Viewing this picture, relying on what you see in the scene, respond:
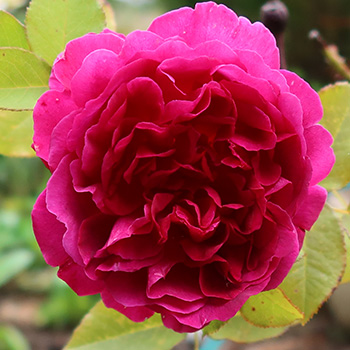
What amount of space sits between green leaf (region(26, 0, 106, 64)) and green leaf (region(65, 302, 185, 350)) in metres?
0.19

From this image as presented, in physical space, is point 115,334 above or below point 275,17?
below

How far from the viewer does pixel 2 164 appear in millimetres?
2605

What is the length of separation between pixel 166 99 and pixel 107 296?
0.10m

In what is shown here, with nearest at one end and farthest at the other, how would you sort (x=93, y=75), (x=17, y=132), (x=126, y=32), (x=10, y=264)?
(x=93, y=75), (x=17, y=132), (x=10, y=264), (x=126, y=32)

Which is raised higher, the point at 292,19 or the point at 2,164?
the point at 292,19

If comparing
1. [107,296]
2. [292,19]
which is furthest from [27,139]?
[292,19]

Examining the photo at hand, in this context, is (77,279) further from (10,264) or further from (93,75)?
(10,264)

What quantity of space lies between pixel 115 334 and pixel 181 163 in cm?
21

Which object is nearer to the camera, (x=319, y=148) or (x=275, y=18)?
(x=319, y=148)

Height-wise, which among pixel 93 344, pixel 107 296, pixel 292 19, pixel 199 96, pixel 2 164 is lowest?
pixel 2 164

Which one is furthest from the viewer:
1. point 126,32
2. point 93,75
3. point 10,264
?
point 126,32

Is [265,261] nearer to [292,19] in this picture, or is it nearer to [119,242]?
[119,242]

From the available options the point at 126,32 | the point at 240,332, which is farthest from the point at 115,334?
the point at 126,32

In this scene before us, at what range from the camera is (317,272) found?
292 mm
